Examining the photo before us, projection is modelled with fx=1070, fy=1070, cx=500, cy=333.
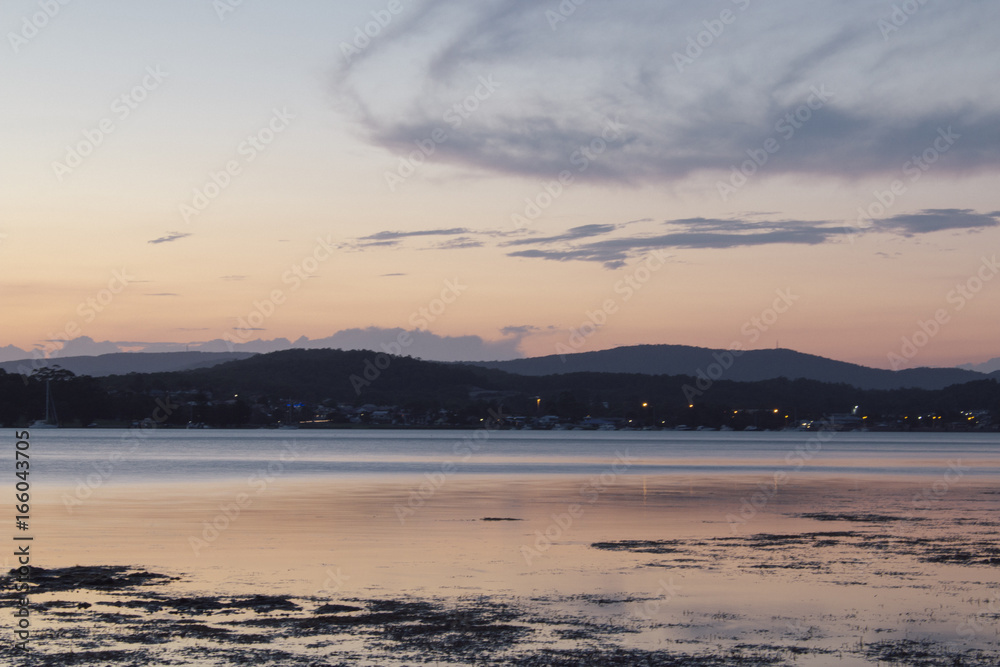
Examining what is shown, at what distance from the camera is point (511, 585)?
20.3 m

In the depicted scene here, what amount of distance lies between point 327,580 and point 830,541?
14176 millimetres

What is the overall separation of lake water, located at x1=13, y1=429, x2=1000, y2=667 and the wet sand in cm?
7

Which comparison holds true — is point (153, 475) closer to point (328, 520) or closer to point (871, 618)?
point (328, 520)

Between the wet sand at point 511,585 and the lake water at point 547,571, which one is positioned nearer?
the wet sand at point 511,585

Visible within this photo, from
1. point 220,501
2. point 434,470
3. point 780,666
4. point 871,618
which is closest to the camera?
point 780,666

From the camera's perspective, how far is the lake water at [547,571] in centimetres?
1486

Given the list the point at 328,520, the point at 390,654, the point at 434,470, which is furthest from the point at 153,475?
the point at 390,654

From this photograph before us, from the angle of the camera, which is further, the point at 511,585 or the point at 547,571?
the point at 547,571

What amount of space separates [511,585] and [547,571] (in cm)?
206

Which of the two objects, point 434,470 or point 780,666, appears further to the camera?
point 434,470

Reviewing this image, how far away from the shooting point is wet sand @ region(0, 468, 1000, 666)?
47.8ft

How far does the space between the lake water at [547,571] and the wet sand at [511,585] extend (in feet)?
0.24

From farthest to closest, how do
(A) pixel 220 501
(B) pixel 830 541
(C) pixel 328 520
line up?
(A) pixel 220 501, (C) pixel 328 520, (B) pixel 830 541

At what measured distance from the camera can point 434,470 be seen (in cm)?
7112
